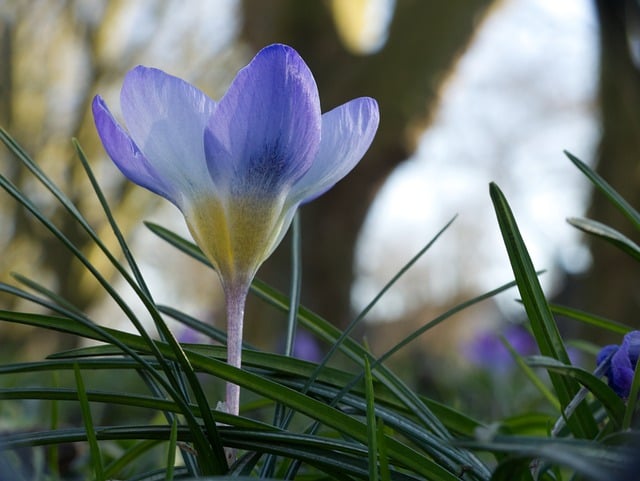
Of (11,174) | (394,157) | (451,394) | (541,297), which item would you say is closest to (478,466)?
(541,297)

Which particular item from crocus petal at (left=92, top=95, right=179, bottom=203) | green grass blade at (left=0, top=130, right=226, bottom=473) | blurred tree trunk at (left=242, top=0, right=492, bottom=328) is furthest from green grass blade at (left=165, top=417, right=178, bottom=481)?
blurred tree trunk at (left=242, top=0, right=492, bottom=328)

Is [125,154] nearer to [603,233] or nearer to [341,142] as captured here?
[341,142]

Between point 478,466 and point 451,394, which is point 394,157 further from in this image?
point 478,466

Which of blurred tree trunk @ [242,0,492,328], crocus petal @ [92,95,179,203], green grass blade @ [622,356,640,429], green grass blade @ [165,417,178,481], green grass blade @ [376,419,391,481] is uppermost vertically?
blurred tree trunk @ [242,0,492,328]

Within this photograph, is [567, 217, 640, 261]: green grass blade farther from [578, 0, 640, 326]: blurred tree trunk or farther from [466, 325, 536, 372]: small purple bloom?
[578, 0, 640, 326]: blurred tree trunk

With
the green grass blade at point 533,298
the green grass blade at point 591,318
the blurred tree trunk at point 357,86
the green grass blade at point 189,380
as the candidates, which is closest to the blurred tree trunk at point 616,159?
the blurred tree trunk at point 357,86

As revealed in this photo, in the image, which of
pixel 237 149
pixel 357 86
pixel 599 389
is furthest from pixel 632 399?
pixel 357 86

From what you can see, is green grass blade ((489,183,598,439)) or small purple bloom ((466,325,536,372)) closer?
green grass blade ((489,183,598,439))
